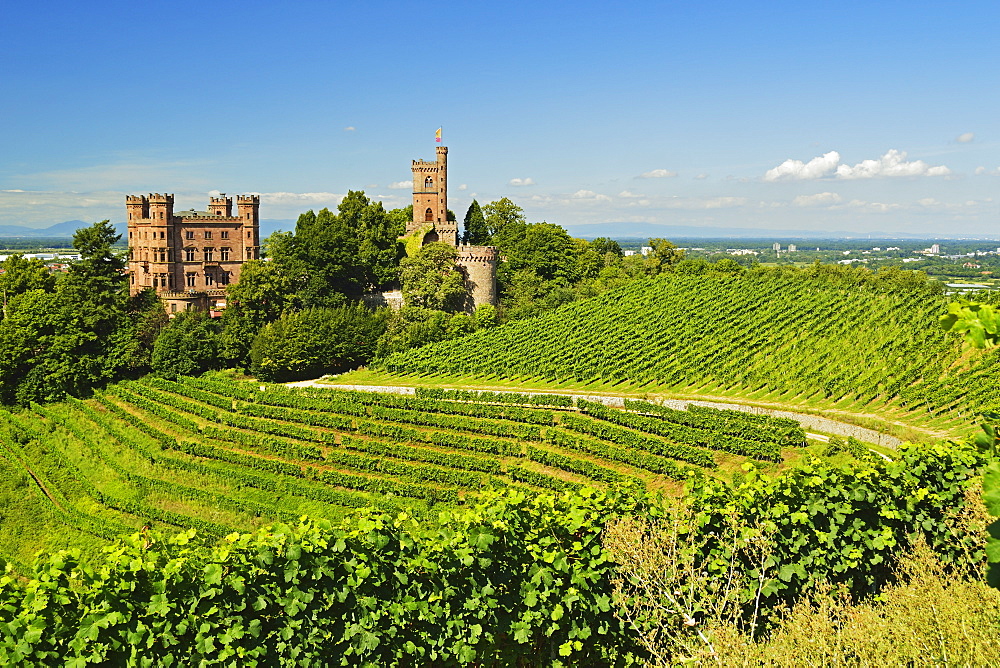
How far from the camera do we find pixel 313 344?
4612 cm

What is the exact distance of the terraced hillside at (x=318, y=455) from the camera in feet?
88.2

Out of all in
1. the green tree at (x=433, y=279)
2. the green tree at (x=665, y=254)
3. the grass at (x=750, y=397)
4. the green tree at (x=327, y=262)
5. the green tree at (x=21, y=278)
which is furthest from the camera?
the green tree at (x=665, y=254)

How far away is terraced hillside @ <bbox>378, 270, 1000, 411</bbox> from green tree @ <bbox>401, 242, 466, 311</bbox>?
20.5 feet

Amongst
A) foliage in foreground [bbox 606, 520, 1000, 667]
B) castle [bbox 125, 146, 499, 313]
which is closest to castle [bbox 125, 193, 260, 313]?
castle [bbox 125, 146, 499, 313]

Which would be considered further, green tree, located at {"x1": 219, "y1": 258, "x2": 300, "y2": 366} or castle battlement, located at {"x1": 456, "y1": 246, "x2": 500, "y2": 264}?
castle battlement, located at {"x1": 456, "y1": 246, "x2": 500, "y2": 264}

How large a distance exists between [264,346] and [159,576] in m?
37.1

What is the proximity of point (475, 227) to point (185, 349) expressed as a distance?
36.9m

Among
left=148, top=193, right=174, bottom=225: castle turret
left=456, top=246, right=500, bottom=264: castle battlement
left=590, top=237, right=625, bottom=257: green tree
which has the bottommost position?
left=456, top=246, right=500, bottom=264: castle battlement

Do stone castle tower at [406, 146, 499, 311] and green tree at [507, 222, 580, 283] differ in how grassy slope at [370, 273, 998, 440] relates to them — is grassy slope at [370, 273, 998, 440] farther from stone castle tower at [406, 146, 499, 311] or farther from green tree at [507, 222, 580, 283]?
green tree at [507, 222, 580, 283]

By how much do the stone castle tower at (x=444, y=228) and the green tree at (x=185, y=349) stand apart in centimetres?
2147

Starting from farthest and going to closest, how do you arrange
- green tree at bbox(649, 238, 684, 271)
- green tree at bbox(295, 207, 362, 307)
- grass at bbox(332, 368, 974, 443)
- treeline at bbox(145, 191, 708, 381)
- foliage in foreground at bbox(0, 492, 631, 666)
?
green tree at bbox(649, 238, 684, 271), green tree at bbox(295, 207, 362, 307), treeline at bbox(145, 191, 708, 381), grass at bbox(332, 368, 974, 443), foliage in foreground at bbox(0, 492, 631, 666)

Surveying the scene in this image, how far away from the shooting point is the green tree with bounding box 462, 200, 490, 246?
248 feet

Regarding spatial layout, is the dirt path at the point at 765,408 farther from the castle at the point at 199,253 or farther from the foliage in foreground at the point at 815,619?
the castle at the point at 199,253

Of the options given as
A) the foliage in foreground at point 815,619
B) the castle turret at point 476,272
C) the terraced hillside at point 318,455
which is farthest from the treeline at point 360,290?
the foliage in foreground at point 815,619
